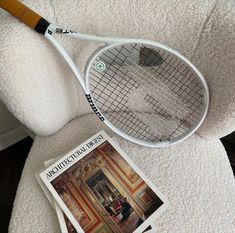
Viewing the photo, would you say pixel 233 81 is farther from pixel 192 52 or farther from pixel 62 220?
pixel 62 220

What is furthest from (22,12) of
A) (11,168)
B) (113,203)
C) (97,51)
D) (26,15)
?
(11,168)

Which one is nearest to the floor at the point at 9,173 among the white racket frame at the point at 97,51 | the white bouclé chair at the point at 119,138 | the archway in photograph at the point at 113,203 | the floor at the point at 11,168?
the floor at the point at 11,168

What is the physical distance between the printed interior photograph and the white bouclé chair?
0.13 feet

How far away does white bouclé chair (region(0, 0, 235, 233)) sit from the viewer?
0.63m

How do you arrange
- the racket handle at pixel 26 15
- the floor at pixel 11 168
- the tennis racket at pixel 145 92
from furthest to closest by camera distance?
the floor at pixel 11 168 < the tennis racket at pixel 145 92 < the racket handle at pixel 26 15

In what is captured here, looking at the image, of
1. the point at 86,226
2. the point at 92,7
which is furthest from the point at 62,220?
the point at 92,7

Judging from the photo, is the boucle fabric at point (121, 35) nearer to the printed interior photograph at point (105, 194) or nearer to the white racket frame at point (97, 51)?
the white racket frame at point (97, 51)

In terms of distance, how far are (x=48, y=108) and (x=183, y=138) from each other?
0.34 m

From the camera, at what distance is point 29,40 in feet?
2.06

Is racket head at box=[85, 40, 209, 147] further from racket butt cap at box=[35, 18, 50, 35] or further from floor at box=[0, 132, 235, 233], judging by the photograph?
floor at box=[0, 132, 235, 233]

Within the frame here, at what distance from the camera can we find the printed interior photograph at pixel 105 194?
695 millimetres

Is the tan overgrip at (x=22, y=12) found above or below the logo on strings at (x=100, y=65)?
above

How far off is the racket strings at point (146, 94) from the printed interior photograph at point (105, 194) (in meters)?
0.12

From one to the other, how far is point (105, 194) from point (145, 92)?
0.91 ft
